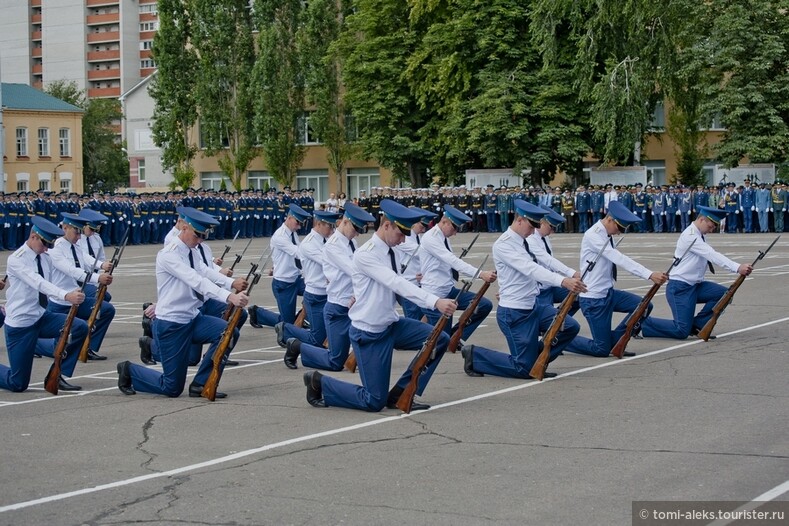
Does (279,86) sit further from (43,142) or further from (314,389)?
(314,389)

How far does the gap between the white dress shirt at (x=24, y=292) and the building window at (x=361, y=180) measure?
59.8 m

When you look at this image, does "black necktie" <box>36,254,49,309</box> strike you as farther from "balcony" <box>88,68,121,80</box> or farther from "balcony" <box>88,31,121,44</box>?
"balcony" <box>88,68,121,80</box>

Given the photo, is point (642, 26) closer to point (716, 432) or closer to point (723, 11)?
point (723, 11)

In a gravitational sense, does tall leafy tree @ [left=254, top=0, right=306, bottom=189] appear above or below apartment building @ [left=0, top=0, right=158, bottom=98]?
below

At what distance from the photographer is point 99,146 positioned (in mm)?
104562

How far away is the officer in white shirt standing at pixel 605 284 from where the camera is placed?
49.7 feet

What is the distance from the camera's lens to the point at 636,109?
1877 inches


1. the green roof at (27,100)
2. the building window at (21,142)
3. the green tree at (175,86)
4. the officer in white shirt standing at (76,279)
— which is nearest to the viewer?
the officer in white shirt standing at (76,279)

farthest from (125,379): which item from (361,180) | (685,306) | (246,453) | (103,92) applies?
(103,92)

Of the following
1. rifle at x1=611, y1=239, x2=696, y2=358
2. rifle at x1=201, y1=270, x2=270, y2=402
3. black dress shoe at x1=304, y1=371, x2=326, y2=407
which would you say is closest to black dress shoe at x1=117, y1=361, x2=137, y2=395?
rifle at x1=201, y1=270, x2=270, y2=402

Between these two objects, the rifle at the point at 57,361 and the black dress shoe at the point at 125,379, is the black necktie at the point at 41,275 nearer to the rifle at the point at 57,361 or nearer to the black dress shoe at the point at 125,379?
the rifle at the point at 57,361

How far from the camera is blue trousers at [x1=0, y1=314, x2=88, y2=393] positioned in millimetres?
12922

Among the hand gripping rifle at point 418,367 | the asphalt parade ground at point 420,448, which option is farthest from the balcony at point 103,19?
the hand gripping rifle at point 418,367

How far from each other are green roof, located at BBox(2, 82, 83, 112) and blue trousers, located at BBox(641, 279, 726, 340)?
6769cm
